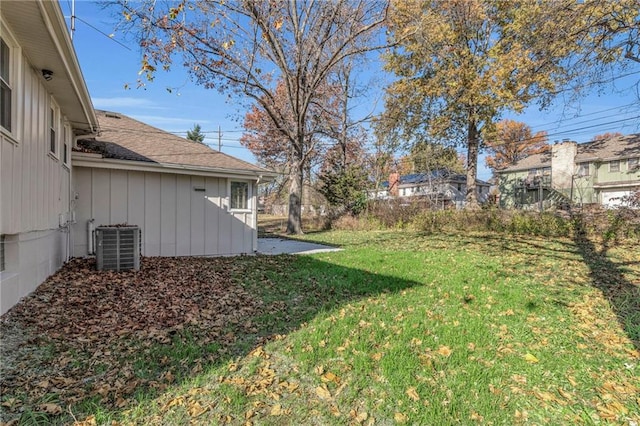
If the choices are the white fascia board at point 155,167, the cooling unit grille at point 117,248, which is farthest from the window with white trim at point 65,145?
the cooling unit grille at point 117,248

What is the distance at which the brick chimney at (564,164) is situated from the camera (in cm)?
2442

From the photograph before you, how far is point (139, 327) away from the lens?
384 centimetres

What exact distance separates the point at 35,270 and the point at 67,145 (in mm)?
3318

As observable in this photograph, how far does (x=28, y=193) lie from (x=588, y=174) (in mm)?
30437

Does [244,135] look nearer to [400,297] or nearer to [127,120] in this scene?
[127,120]

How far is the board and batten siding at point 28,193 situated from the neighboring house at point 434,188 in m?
16.4

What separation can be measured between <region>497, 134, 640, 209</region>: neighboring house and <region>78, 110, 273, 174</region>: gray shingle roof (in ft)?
69.7

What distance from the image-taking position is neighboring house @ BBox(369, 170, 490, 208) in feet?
79.5

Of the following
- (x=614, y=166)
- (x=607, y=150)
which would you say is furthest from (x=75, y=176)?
(x=607, y=150)

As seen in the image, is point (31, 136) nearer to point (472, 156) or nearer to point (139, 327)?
point (139, 327)

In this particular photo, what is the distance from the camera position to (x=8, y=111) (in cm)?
374

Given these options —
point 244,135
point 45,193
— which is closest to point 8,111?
point 45,193

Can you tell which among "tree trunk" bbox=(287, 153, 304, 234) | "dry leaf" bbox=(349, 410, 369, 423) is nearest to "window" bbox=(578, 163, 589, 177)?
"tree trunk" bbox=(287, 153, 304, 234)

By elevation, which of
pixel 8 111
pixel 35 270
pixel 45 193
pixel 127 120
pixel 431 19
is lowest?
pixel 35 270
